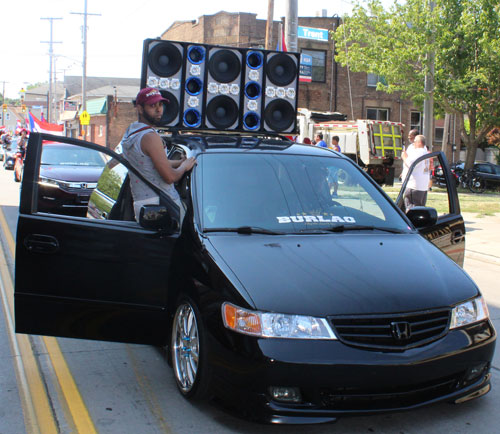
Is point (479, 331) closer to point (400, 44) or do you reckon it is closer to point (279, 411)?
point (279, 411)

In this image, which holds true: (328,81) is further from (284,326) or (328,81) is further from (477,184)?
(284,326)

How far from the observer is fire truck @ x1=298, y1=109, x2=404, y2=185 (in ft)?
82.4

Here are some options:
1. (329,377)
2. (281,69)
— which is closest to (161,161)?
(329,377)

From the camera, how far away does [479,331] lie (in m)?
3.64

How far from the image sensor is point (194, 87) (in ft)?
23.3

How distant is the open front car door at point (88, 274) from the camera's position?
418 cm

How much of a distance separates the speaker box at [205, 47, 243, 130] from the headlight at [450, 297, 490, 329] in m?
3.94

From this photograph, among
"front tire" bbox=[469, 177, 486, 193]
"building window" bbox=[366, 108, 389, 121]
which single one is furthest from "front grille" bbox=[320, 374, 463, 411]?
"building window" bbox=[366, 108, 389, 121]

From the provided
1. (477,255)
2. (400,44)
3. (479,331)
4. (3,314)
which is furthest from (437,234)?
(400,44)

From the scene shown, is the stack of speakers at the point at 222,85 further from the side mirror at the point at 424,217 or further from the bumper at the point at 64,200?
the bumper at the point at 64,200

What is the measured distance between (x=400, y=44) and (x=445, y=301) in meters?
22.3

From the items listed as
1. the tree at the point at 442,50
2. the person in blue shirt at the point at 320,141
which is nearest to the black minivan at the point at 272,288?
the person in blue shirt at the point at 320,141

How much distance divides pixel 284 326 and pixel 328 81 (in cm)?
3498

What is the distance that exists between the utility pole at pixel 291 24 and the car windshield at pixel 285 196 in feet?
28.7
